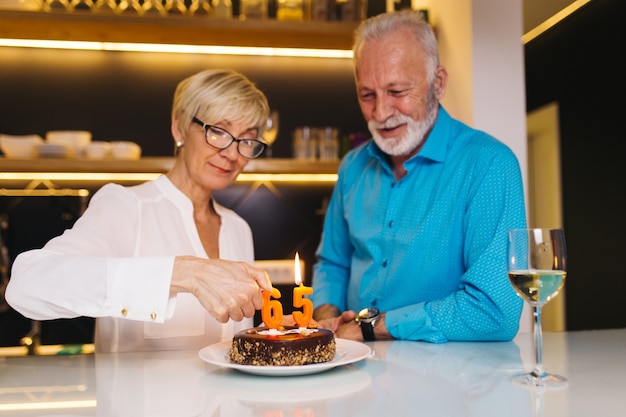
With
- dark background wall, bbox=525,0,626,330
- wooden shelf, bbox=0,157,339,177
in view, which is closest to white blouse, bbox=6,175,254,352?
wooden shelf, bbox=0,157,339,177

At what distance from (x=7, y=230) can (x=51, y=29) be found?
3.35 feet

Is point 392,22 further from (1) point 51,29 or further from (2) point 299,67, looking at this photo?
(1) point 51,29

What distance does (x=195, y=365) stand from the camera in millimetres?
1176

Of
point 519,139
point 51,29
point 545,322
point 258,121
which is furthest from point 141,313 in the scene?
point 545,322

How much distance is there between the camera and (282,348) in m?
1.04

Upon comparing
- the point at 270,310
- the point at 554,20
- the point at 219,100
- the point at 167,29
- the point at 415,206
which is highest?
the point at 554,20

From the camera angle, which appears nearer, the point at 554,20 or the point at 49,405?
the point at 49,405

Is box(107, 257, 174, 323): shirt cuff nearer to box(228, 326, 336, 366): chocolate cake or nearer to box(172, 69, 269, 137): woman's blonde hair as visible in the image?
box(228, 326, 336, 366): chocolate cake

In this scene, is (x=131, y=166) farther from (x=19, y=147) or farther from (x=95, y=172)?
(x=19, y=147)

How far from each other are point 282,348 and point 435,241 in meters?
0.84

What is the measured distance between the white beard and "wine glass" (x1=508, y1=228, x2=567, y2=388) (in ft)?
2.92

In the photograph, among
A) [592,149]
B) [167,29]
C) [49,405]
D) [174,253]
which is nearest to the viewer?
[49,405]

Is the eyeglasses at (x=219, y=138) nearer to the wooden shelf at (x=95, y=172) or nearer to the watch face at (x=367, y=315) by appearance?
the watch face at (x=367, y=315)

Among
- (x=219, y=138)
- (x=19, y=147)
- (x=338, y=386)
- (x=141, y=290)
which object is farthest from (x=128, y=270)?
(x=19, y=147)
